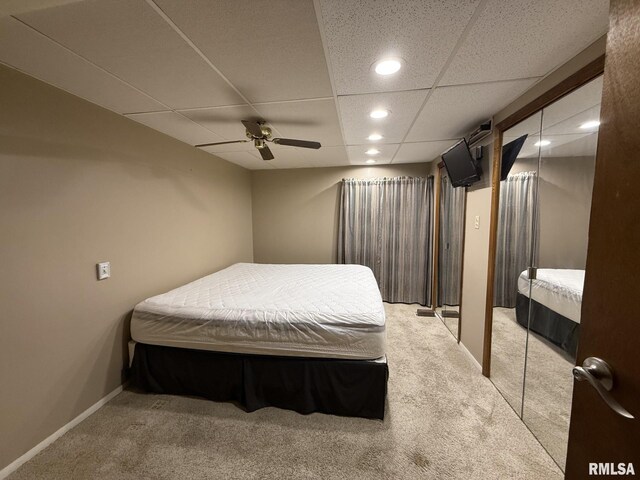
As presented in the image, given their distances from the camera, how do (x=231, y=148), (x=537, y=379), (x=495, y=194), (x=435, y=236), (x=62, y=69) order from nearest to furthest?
1. (x=62, y=69)
2. (x=537, y=379)
3. (x=495, y=194)
4. (x=231, y=148)
5. (x=435, y=236)

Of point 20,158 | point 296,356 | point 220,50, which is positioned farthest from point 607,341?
point 20,158

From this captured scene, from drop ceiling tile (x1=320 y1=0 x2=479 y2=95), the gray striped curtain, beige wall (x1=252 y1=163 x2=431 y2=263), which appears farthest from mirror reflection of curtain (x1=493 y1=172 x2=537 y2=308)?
beige wall (x1=252 y1=163 x2=431 y2=263)

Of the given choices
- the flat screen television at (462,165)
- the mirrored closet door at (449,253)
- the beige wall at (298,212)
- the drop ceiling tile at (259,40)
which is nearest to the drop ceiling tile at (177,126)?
the drop ceiling tile at (259,40)

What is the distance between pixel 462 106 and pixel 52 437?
3.63m

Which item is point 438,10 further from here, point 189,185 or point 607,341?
point 189,185

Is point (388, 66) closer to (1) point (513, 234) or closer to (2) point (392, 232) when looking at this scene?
(1) point (513, 234)

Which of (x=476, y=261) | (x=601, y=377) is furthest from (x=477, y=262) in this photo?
(x=601, y=377)

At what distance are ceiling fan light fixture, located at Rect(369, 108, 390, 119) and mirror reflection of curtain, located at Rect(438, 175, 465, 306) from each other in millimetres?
1400

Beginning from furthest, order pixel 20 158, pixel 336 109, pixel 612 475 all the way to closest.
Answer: pixel 336 109 < pixel 20 158 < pixel 612 475

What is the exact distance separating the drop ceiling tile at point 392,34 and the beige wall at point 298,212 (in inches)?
105

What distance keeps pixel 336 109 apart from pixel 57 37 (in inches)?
61.6

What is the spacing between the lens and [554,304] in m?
1.49

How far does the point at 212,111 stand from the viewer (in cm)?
196

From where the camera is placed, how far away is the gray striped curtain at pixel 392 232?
3.91 metres
